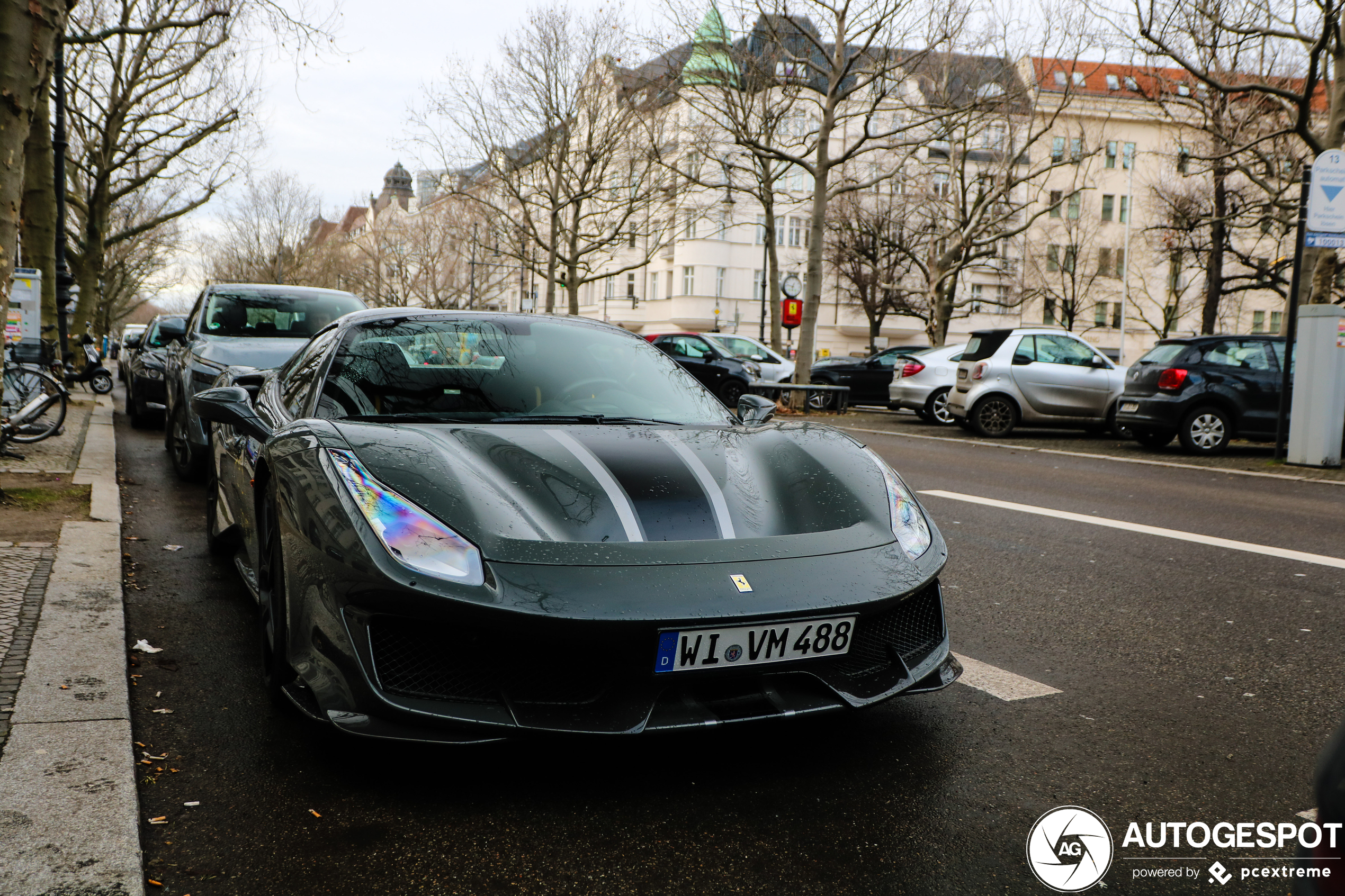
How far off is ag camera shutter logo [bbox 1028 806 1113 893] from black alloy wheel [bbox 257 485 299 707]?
79.3 inches

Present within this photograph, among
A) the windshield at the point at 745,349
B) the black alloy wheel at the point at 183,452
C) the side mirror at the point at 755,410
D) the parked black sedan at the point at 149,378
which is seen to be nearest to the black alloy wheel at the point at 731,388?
the windshield at the point at 745,349

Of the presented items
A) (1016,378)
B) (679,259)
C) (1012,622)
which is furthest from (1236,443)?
(679,259)

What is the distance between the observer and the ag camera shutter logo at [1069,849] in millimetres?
2369

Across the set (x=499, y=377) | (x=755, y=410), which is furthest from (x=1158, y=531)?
(x=499, y=377)

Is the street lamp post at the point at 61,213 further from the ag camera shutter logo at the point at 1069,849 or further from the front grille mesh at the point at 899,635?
the ag camera shutter logo at the point at 1069,849

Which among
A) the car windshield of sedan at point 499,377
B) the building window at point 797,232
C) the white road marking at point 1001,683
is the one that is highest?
the building window at point 797,232

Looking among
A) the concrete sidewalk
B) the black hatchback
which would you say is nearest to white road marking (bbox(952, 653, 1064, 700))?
the concrete sidewalk

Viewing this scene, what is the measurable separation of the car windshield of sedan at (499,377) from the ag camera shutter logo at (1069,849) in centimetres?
179

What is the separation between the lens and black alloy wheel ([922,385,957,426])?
1831cm

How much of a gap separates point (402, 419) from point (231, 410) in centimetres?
96

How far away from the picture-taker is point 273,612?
3.35 metres

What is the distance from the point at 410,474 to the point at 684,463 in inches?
31.8

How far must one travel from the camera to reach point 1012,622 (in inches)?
181

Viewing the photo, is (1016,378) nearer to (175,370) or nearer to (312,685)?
(175,370)
